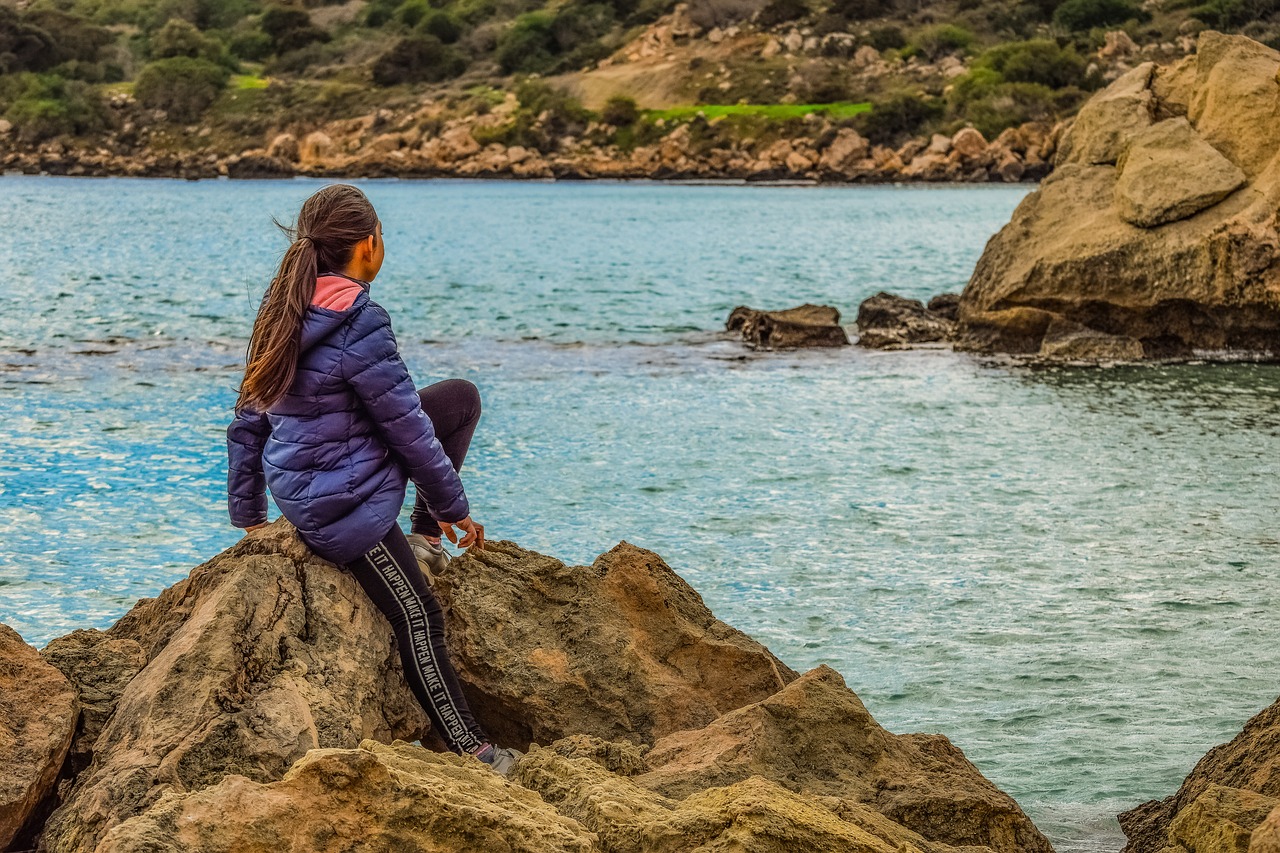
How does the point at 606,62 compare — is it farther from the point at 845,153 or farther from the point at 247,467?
the point at 247,467

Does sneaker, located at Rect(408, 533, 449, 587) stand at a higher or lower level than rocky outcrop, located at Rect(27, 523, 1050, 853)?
higher

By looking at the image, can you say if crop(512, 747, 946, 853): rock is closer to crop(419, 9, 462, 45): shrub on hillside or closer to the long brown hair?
the long brown hair

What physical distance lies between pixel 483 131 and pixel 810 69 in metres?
22.9

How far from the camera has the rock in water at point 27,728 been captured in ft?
12.6

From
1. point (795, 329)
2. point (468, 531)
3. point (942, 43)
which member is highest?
point (942, 43)

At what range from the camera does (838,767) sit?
14.6ft

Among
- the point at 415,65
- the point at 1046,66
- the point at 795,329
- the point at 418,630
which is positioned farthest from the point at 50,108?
the point at 418,630

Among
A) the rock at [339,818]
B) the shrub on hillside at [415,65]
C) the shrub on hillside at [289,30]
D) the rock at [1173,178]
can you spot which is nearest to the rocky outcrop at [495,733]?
the rock at [339,818]

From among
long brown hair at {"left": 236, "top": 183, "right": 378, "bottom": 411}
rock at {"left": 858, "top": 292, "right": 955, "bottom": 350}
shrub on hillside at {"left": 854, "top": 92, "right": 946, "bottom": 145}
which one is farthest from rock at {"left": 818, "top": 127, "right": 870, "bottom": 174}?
long brown hair at {"left": 236, "top": 183, "right": 378, "bottom": 411}

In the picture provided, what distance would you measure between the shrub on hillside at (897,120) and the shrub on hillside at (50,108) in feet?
203

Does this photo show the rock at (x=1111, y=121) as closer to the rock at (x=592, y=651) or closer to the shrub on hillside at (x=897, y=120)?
the rock at (x=592, y=651)

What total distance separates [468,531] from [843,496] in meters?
6.76

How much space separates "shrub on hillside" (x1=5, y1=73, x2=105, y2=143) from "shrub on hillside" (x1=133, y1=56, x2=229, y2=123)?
13.2ft

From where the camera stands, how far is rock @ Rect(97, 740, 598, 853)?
325 centimetres
